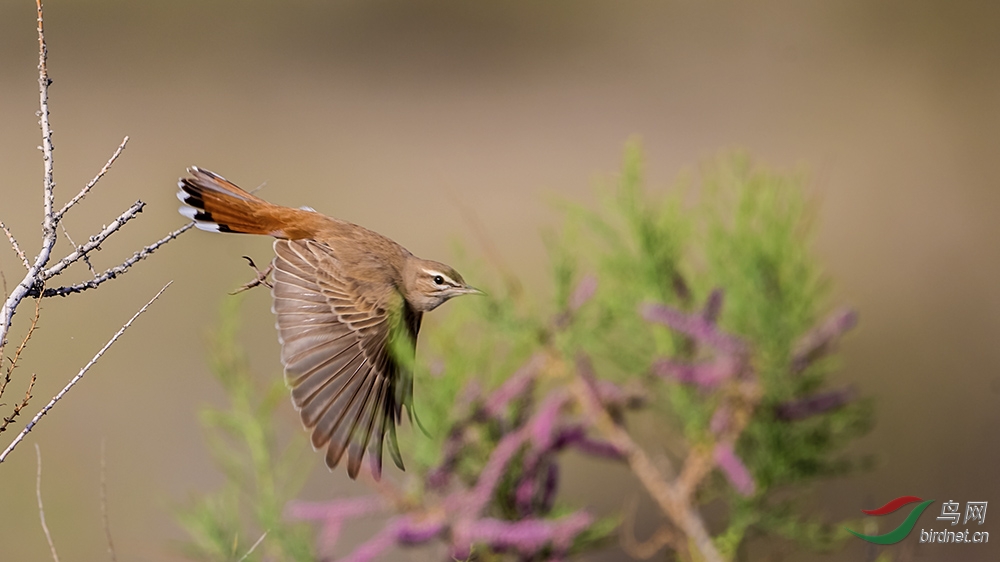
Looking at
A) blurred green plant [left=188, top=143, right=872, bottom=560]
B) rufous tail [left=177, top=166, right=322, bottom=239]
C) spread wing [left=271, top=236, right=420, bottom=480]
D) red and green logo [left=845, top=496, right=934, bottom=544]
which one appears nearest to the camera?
spread wing [left=271, top=236, right=420, bottom=480]

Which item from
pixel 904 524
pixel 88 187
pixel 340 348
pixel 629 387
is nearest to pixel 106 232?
pixel 88 187

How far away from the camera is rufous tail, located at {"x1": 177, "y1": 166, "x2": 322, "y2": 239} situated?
0.75 metres

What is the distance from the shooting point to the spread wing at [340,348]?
0.60m

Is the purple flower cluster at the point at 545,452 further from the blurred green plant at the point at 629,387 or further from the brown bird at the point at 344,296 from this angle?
the brown bird at the point at 344,296

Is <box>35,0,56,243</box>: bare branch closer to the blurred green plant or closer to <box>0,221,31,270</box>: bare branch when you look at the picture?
<box>0,221,31,270</box>: bare branch

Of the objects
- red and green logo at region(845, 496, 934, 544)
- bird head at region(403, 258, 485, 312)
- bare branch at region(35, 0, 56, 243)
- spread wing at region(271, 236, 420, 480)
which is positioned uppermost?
bare branch at region(35, 0, 56, 243)

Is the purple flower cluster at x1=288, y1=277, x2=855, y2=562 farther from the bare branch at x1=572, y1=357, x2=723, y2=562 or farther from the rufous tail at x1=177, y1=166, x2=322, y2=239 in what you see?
the rufous tail at x1=177, y1=166, x2=322, y2=239

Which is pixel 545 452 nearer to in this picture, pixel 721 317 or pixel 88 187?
pixel 721 317

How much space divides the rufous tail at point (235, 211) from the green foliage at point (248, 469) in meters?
0.13

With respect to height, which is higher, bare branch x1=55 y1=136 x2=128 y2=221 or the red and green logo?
bare branch x1=55 y1=136 x2=128 y2=221

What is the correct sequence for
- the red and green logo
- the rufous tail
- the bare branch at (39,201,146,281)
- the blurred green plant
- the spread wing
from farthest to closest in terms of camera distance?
the red and green logo → the blurred green plant → the rufous tail → the spread wing → the bare branch at (39,201,146,281)

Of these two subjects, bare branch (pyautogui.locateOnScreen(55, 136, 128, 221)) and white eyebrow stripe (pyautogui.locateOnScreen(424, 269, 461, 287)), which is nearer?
bare branch (pyautogui.locateOnScreen(55, 136, 128, 221))

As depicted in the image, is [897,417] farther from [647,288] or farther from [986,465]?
[647,288]

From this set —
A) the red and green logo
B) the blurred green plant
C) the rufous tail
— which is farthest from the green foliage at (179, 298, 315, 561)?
the red and green logo
